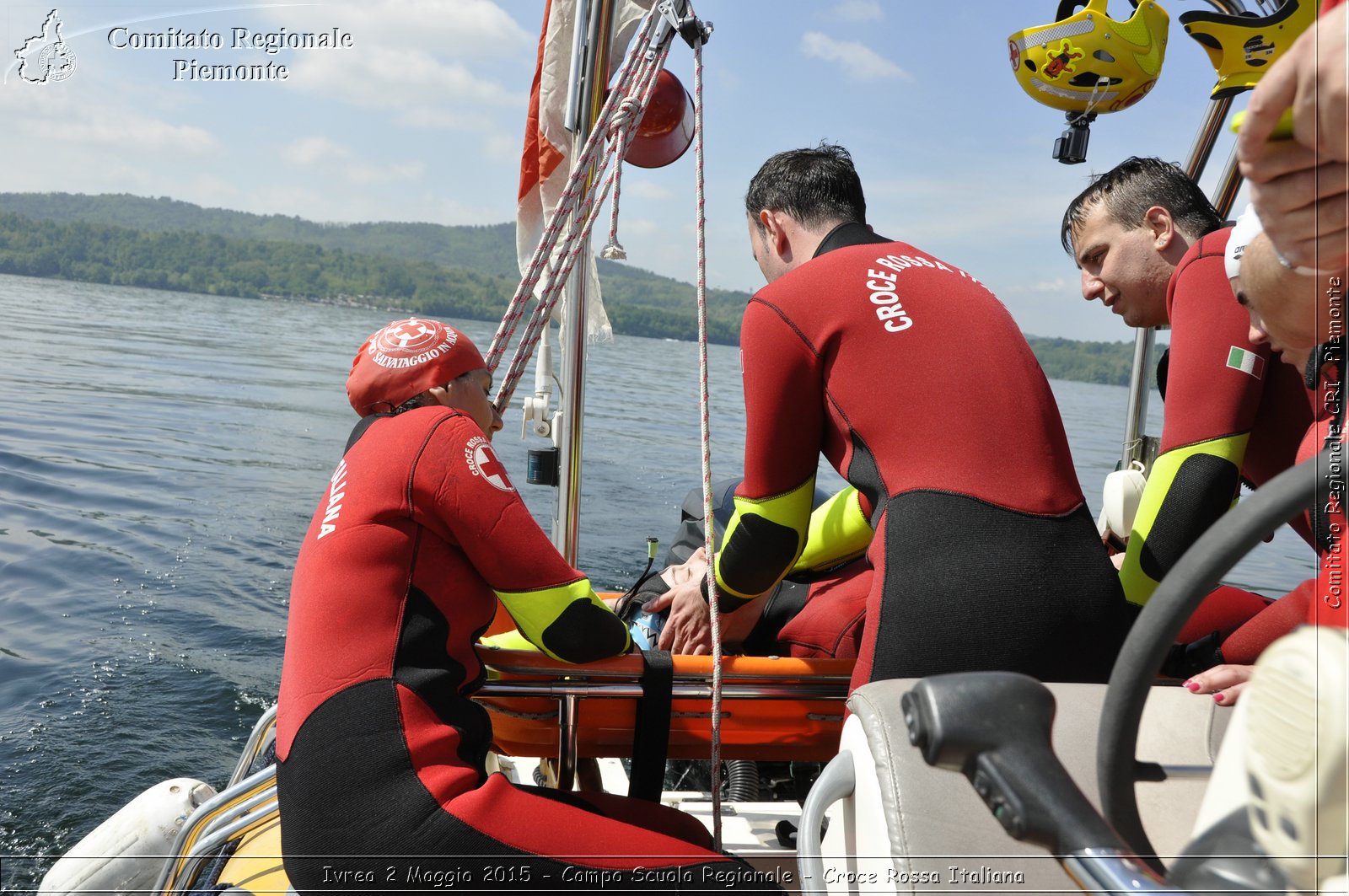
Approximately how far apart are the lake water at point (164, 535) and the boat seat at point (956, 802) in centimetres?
61

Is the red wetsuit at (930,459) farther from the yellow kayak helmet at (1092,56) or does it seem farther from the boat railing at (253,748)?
the yellow kayak helmet at (1092,56)

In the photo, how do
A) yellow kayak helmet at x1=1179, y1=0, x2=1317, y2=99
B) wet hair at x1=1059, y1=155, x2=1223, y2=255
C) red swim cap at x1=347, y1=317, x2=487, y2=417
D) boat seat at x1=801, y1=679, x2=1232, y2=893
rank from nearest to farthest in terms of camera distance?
boat seat at x1=801, y1=679, x2=1232, y2=893
red swim cap at x1=347, y1=317, x2=487, y2=417
wet hair at x1=1059, y1=155, x2=1223, y2=255
yellow kayak helmet at x1=1179, y1=0, x2=1317, y2=99

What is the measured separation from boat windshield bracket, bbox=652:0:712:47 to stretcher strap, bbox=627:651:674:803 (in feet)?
6.15

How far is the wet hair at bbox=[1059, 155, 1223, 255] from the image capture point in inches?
92.4

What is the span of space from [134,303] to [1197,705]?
154ft

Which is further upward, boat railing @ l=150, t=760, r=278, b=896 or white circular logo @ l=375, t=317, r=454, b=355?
white circular logo @ l=375, t=317, r=454, b=355

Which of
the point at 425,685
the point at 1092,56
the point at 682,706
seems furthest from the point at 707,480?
the point at 1092,56

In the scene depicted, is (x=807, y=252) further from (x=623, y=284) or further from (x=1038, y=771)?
(x=623, y=284)

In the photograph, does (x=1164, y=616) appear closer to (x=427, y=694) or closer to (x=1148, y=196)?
(x=427, y=694)

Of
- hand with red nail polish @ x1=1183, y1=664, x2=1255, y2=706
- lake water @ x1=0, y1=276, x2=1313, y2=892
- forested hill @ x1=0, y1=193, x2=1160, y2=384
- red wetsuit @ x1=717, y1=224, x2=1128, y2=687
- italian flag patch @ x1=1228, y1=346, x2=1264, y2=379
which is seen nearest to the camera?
hand with red nail polish @ x1=1183, y1=664, x2=1255, y2=706

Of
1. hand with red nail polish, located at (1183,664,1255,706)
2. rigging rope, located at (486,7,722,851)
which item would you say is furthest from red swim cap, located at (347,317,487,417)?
hand with red nail polish, located at (1183,664,1255,706)

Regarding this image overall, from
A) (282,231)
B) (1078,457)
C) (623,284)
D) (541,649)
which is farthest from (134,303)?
(282,231)

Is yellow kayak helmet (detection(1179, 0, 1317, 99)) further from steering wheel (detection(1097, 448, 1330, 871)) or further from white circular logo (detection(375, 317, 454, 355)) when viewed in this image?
steering wheel (detection(1097, 448, 1330, 871))

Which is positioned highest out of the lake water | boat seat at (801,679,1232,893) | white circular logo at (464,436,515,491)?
white circular logo at (464,436,515,491)
